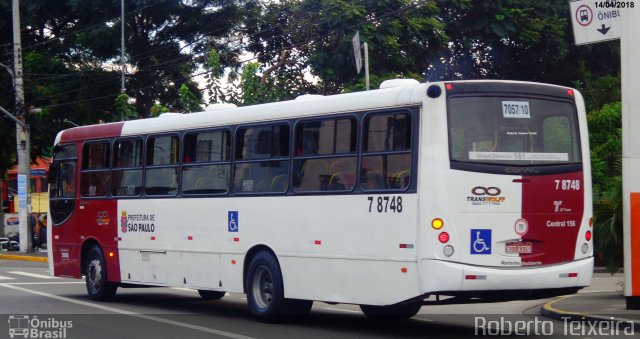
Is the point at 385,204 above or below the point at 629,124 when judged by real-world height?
below

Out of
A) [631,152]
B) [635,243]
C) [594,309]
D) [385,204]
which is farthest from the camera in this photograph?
[594,309]

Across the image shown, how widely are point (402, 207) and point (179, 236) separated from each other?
18.0 feet

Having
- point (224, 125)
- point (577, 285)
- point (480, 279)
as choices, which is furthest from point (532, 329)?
point (224, 125)

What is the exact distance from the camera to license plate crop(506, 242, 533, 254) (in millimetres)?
11875

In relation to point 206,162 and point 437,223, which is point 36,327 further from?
point 437,223

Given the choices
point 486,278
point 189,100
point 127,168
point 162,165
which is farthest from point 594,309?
point 189,100

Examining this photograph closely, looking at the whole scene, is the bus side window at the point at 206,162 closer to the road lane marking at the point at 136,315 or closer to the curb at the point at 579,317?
the road lane marking at the point at 136,315

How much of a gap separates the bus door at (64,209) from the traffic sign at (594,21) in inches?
389

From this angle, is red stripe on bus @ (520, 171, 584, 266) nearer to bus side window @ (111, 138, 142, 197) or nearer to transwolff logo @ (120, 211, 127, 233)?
bus side window @ (111, 138, 142, 197)

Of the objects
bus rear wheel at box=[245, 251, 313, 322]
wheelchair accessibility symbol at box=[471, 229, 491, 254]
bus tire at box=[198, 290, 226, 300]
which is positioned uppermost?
wheelchair accessibility symbol at box=[471, 229, 491, 254]

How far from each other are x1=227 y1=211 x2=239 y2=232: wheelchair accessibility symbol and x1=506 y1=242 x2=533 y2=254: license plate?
15.5 ft

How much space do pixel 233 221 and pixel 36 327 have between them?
3.20 m

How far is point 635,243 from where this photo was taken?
14.4 m

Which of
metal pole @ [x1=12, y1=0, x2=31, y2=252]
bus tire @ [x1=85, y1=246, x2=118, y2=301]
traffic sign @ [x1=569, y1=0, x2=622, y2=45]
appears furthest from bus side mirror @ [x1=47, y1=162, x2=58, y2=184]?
metal pole @ [x1=12, y1=0, x2=31, y2=252]
